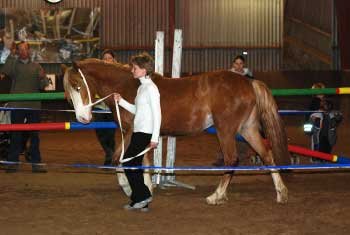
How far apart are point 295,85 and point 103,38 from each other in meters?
6.01

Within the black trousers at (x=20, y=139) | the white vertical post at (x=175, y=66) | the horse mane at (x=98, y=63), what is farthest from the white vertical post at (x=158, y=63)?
the black trousers at (x=20, y=139)

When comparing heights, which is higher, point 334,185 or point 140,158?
point 140,158

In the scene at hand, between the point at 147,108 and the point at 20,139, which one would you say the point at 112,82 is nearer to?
the point at 147,108

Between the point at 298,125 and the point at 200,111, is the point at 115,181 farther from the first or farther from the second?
the point at 298,125

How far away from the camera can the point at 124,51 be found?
862 inches

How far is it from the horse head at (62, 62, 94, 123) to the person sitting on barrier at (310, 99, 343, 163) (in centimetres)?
482

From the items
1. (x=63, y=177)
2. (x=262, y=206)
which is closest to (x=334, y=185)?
(x=262, y=206)

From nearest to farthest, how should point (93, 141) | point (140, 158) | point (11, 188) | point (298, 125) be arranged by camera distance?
1. point (140, 158)
2. point (11, 188)
3. point (93, 141)
4. point (298, 125)

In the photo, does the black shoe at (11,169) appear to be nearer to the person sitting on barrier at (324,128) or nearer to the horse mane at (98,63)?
the horse mane at (98,63)

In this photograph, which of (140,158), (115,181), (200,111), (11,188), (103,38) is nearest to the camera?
(140,158)

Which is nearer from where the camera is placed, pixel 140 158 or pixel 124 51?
pixel 140 158

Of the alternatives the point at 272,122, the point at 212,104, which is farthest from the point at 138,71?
the point at 272,122

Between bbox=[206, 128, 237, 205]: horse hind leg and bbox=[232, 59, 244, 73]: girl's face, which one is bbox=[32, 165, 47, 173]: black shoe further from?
bbox=[206, 128, 237, 205]: horse hind leg

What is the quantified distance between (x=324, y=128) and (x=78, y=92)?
16.6ft
